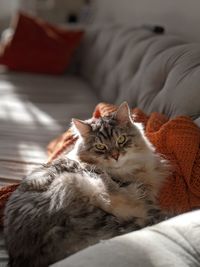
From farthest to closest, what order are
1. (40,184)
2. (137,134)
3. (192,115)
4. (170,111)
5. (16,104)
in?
1. (16,104)
2. (170,111)
3. (192,115)
4. (137,134)
5. (40,184)

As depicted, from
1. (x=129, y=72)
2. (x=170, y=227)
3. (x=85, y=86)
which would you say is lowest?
(x=85, y=86)

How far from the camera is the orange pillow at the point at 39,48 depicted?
150 inches

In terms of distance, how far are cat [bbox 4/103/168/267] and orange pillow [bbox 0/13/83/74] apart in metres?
2.11

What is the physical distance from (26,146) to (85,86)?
4.18 ft

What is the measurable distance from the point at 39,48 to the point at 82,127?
224 cm

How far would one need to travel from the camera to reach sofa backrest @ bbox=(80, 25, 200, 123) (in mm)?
1960

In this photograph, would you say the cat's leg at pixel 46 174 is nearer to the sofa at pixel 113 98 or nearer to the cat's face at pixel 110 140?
the cat's face at pixel 110 140

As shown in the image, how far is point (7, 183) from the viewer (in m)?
1.91

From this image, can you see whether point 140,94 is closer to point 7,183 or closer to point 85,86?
point 7,183

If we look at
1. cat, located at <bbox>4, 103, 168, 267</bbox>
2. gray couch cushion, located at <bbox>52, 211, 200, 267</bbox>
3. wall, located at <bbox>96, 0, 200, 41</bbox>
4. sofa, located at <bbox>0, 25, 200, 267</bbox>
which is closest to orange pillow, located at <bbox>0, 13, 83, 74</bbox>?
sofa, located at <bbox>0, 25, 200, 267</bbox>

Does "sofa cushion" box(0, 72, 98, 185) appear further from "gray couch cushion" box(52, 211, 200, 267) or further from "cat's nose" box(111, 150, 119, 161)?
"gray couch cushion" box(52, 211, 200, 267)

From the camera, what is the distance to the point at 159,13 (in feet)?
11.2

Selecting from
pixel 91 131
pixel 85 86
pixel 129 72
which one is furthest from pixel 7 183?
pixel 85 86

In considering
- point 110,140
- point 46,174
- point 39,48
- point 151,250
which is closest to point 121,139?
point 110,140
